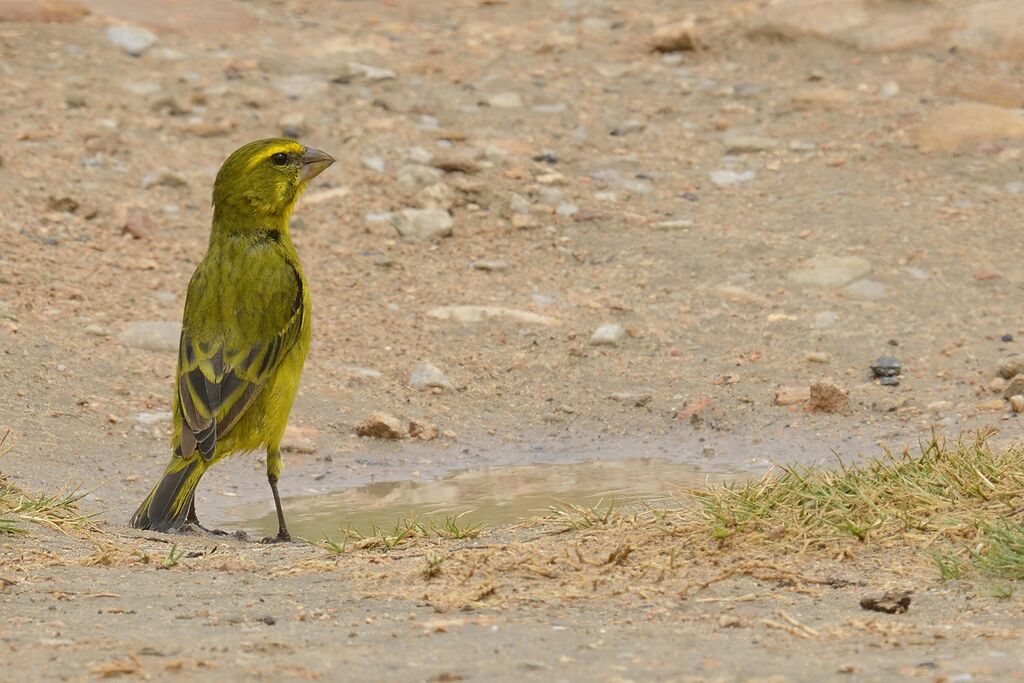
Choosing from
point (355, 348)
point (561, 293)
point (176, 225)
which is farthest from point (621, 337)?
point (176, 225)

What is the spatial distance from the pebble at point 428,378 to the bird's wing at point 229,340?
169 centimetres

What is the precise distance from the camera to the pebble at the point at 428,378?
27.1ft

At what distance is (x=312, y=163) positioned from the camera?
23.2 ft

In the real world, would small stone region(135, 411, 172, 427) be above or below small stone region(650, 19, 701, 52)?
below

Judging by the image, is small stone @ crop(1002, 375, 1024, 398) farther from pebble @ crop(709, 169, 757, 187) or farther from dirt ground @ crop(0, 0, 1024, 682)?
pebble @ crop(709, 169, 757, 187)

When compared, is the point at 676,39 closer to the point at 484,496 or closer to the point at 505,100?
the point at 505,100

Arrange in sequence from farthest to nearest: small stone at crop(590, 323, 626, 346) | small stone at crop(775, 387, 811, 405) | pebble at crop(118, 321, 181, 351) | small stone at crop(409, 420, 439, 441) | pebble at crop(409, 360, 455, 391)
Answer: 1. small stone at crop(590, 323, 626, 346)
2. pebble at crop(118, 321, 181, 351)
3. pebble at crop(409, 360, 455, 391)
4. small stone at crop(775, 387, 811, 405)
5. small stone at crop(409, 420, 439, 441)

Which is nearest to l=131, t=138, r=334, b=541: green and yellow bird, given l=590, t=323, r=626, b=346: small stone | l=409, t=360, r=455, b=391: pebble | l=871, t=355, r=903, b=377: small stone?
l=409, t=360, r=455, b=391: pebble

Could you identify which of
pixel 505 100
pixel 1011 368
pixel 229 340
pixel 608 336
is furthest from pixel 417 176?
pixel 1011 368

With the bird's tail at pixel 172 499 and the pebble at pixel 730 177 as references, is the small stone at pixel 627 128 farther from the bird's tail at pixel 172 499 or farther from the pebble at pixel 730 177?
the bird's tail at pixel 172 499

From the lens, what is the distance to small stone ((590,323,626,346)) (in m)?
8.60

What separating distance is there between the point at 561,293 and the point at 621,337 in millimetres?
664

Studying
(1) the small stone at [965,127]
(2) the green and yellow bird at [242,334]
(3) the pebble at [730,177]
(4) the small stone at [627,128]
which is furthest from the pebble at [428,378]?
(1) the small stone at [965,127]

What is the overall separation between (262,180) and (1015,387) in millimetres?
3601
